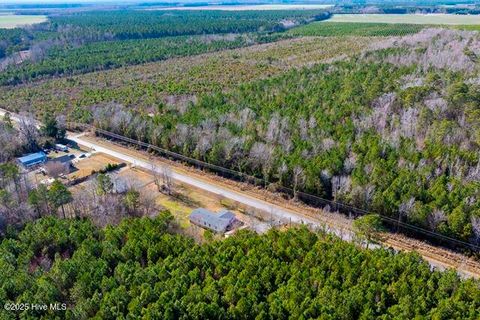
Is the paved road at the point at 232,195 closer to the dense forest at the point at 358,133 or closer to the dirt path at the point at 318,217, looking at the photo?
the dirt path at the point at 318,217

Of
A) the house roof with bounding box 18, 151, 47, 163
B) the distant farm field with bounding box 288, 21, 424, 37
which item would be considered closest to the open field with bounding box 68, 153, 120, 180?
the house roof with bounding box 18, 151, 47, 163

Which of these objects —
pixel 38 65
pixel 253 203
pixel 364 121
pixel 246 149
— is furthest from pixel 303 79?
pixel 38 65

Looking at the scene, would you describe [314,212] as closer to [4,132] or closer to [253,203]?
[253,203]

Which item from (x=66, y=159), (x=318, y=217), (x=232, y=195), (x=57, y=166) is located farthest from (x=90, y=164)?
(x=318, y=217)

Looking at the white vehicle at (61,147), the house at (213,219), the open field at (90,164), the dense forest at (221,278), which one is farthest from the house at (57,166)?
A: the house at (213,219)

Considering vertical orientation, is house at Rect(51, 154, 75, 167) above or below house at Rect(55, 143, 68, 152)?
above

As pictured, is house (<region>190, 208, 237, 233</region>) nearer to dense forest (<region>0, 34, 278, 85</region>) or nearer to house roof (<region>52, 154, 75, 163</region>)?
house roof (<region>52, 154, 75, 163</region>)
